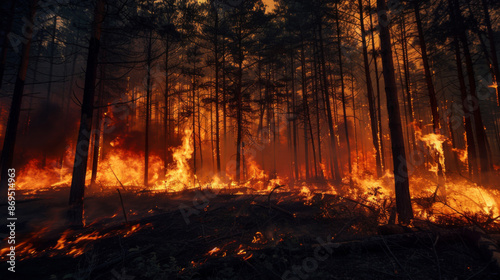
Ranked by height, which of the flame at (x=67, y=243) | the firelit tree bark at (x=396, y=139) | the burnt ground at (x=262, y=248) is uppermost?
the firelit tree bark at (x=396, y=139)

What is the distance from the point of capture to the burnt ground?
10.2 feet

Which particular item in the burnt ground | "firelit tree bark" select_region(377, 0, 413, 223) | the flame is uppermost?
"firelit tree bark" select_region(377, 0, 413, 223)

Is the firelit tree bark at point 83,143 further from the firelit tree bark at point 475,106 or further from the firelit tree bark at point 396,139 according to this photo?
the firelit tree bark at point 475,106

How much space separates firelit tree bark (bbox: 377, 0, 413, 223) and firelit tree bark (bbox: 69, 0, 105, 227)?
8415 millimetres

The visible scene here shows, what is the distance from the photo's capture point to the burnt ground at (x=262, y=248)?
3.12 m

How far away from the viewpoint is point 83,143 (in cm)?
650

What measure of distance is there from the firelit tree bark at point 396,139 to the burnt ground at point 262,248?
0.56 m

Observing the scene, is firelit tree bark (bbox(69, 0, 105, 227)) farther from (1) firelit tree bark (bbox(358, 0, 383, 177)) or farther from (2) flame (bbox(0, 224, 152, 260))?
(1) firelit tree bark (bbox(358, 0, 383, 177))

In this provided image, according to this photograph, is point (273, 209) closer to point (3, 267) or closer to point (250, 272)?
point (250, 272)

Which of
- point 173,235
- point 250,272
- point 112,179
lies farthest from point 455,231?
point 112,179

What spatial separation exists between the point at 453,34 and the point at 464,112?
4.34 metres

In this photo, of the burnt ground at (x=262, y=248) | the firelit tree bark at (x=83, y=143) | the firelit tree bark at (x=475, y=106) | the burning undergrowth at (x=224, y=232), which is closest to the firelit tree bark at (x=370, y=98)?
the firelit tree bark at (x=475, y=106)

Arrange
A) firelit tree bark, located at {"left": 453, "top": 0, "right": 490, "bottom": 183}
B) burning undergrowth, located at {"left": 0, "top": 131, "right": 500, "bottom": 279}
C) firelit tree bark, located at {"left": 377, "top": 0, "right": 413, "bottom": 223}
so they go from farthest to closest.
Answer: firelit tree bark, located at {"left": 453, "top": 0, "right": 490, "bottom": 183} < firelit tree bark, located at {"left": 377, "top": 0, "right": 413, "bottom": 223} < burning undergrowth, located at {"left": 0, "top": 131, "right": 500, "bottom": 279}

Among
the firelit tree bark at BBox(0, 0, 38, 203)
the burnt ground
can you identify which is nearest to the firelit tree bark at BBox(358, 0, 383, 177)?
the burnt ground
